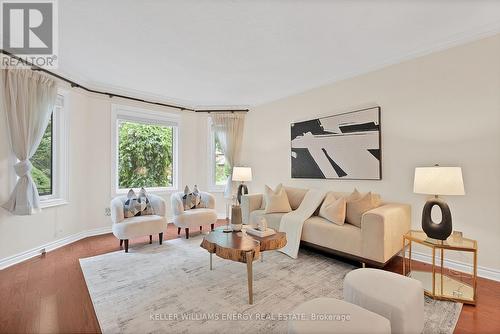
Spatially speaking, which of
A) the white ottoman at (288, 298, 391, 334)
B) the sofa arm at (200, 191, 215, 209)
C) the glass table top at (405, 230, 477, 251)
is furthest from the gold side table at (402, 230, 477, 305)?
the sofa arm at (200, 191, 215, 209)

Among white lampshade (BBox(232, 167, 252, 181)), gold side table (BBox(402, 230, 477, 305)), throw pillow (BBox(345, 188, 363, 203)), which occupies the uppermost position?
white lampshade (BBox(232, 167, 252, 181))

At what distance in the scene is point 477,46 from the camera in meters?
2.58

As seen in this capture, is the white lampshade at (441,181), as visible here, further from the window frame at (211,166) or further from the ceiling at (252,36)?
the window frame at (211,166)

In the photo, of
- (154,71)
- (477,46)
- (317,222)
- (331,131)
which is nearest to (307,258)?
(317,222)

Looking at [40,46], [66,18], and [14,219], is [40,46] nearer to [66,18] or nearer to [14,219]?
[66,18]

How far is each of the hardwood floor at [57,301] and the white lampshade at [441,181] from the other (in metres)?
1.01

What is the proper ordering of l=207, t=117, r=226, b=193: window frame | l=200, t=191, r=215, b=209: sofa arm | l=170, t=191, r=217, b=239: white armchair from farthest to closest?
l=207, t=117, r=226, b=193: window frame, l=200, t=191, r=215, b=209: sofa arm, l=170, t=191, r=217, b=239: white armchair

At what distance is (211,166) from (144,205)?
2.08 metres

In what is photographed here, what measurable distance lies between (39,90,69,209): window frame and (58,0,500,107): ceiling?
495mm

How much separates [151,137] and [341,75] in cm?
389

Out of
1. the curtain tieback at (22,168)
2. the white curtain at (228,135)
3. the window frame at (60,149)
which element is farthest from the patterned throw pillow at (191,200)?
the curtain tieback at (22,168)

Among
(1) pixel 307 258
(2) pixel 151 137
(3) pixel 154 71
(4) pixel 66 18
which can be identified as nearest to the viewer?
(4) pixel 66 18

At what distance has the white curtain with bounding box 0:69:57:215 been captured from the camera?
9.44 feet

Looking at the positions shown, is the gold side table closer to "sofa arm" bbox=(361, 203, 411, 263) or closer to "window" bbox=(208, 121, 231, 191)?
"sofa arm" bbox=(361, 203, 411, 263)
